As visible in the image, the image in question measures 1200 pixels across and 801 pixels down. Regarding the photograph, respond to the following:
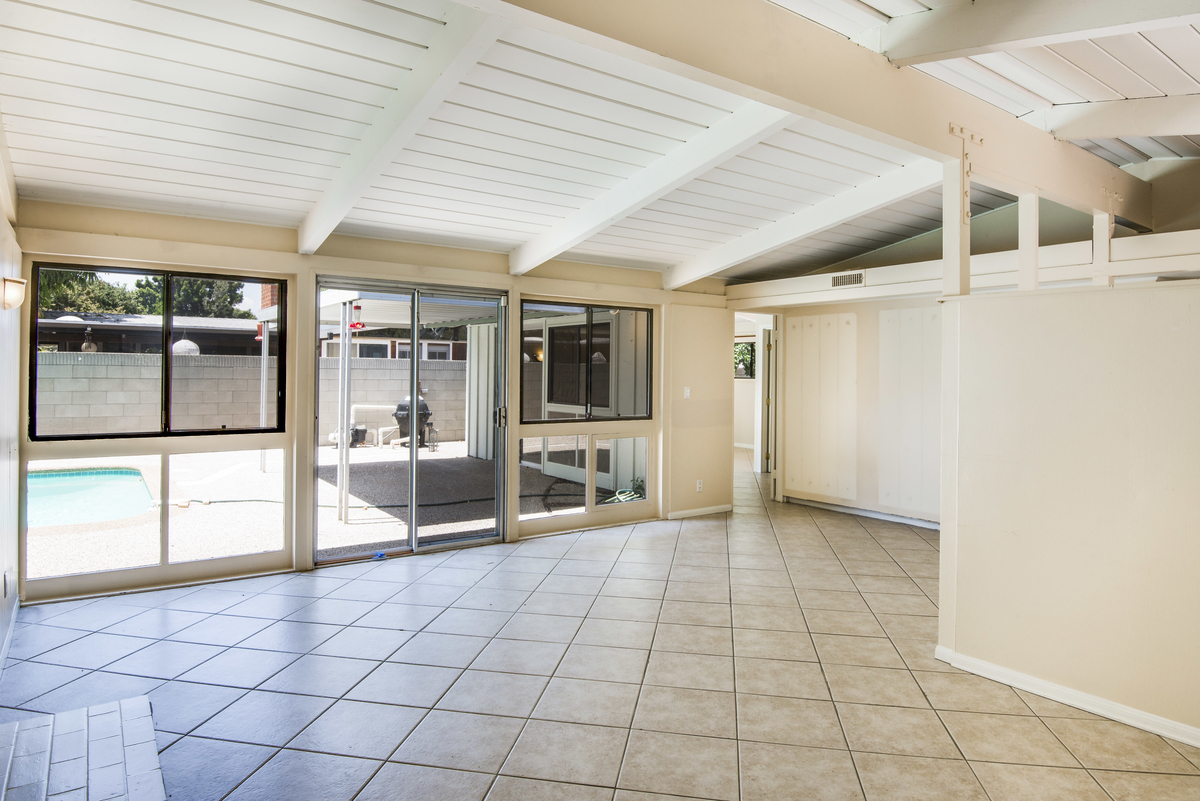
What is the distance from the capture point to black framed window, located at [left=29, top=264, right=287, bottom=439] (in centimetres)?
383

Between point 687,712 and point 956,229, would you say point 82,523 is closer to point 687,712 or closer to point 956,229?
point 687,712

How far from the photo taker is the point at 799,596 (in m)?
4.11

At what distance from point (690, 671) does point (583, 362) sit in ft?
11.3

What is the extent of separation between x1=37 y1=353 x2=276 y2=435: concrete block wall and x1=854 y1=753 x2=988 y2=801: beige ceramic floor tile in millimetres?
4272

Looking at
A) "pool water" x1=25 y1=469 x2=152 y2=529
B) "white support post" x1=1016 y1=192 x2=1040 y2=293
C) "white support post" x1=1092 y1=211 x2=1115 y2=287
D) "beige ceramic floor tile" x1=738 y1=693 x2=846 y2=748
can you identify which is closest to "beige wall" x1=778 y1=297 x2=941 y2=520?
"white support post" x1=1092 y1=211 x2=1115 y2=287

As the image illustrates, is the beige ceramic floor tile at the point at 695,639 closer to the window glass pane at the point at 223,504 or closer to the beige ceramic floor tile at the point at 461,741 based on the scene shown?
the beige ceramic floor tile at the point at 461,741

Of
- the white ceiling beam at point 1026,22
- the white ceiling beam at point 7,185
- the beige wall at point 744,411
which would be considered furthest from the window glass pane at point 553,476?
the beige wall at point 744,411

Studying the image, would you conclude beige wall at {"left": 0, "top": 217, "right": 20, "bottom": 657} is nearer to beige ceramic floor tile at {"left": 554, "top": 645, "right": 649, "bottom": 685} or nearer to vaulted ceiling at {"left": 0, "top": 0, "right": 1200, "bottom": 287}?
vaulted ceiling at {"left": 0, "top": 0, "right": 1200, "bottom": 287}

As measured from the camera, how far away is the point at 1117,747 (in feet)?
8.00

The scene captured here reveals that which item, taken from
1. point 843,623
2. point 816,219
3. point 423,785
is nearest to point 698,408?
point 816,219

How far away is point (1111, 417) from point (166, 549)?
5.47 m

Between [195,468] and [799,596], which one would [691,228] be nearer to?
[799,596]

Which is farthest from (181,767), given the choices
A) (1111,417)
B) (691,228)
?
(691,228)

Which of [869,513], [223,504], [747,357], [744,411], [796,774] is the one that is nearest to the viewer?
[796,774]
